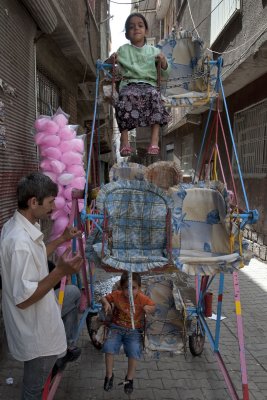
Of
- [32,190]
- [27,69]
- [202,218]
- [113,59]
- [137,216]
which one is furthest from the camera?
[27,69]

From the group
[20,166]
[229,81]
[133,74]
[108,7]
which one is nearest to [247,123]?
[229,81]

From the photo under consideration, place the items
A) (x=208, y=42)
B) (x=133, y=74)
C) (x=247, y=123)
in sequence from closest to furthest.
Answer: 1. (x=133, y=74)
2. (x=247, y=123)
3. (x=208, y=42)

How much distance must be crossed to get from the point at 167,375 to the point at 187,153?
11024 millimetres

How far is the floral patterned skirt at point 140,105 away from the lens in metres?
3.20

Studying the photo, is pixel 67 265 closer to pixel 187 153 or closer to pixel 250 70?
pixel 250 70

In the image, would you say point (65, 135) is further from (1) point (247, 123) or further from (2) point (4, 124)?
(1) point (247, 123)

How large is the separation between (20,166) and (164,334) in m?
2.28

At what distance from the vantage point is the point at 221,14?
7902 millimetres

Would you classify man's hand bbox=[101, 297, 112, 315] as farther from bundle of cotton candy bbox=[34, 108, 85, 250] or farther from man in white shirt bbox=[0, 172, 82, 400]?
bundle of cotton candy bbox=[34, 108, 85, 250]

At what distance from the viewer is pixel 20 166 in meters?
3.76

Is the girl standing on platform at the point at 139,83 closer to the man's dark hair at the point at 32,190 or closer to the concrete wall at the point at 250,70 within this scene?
the man's dark hair at the point at 32,190

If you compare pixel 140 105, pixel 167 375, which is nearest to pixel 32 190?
pixel 140 105

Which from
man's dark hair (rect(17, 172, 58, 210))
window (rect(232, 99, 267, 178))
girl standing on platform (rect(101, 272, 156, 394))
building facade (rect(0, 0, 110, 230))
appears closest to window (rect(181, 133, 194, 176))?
window (rect(232, 99, 267, 178))

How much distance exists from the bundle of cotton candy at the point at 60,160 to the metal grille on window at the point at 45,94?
1683 millimetres
